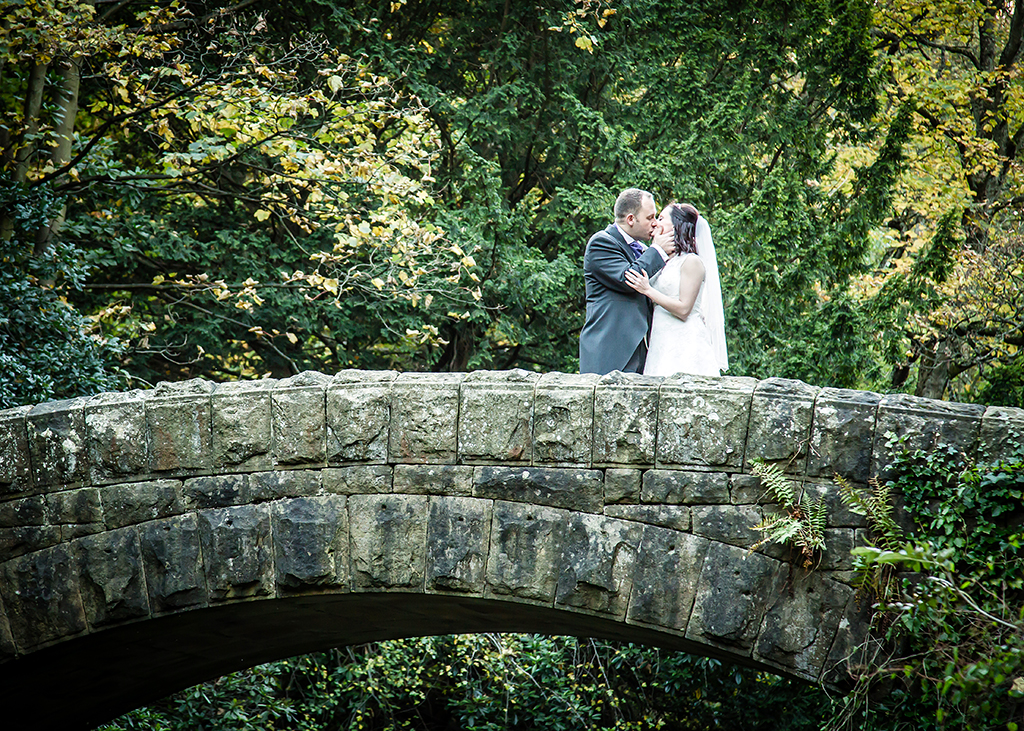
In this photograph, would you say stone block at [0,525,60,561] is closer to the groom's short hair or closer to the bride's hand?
the bride's hand

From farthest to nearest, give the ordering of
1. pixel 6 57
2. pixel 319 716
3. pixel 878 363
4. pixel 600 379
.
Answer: pixel 878 363 → pixel 319 716 → pixel 6 57 → pixel 600 379

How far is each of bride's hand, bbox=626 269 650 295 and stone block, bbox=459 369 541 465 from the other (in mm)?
1050

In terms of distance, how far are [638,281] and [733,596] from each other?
175cm

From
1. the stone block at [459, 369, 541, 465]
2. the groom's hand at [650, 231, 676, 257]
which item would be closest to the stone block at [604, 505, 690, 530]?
the stone block at [459, 369, 541, 465]

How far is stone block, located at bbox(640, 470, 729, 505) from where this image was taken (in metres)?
3.92

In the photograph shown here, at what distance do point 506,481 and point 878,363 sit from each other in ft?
30.2

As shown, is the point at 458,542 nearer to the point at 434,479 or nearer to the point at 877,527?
the point at 434,479

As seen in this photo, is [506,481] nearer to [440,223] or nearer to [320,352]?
[440,223]

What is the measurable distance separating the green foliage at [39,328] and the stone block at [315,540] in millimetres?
2768

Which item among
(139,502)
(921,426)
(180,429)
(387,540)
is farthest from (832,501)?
(139,502)

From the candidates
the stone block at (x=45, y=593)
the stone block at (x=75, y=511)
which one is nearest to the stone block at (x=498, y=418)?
the stone block at (x=75, y=511)

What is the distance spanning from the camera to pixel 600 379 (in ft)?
13.5

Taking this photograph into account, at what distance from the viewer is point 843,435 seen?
3.79m

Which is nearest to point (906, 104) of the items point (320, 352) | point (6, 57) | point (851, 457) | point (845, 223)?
point (845, 223)
